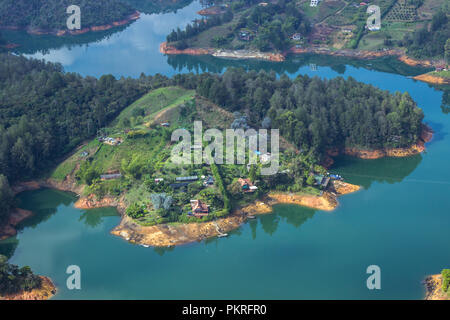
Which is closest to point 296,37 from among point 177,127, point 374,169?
point 374,169

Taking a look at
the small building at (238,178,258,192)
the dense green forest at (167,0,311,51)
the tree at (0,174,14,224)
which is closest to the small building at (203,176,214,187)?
the small building at (238,178,258,192)

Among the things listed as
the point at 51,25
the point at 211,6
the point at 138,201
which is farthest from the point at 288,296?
the point at 211,6

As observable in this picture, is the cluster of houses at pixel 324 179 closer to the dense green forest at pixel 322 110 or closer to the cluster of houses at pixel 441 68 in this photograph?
the dense green forest at pixel 322 110

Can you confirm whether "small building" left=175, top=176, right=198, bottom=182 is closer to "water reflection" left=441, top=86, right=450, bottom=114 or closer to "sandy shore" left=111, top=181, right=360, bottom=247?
"sandy shore" left=111, top=181, right=360, bottom=247

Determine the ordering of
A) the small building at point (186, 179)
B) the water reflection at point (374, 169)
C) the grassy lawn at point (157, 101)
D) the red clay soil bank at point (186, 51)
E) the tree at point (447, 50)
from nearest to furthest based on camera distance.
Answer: the small building at point (186, 179), the water reflection at point (374, 169), the grassy lawn at point (157, 101), the tree at point (447, 50), the red clay soil bank at point (186, 51)

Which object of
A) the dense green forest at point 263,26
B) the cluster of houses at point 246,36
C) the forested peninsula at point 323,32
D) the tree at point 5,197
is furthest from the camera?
the cluster of houses at point 246,36

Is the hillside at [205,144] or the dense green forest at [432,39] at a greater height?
the dense green forest at [432,39]

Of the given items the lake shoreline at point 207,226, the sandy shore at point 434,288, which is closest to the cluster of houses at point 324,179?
the lake shoreline at point 207,226

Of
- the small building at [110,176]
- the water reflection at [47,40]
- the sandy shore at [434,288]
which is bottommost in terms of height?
the sandy shore at [434,288]
